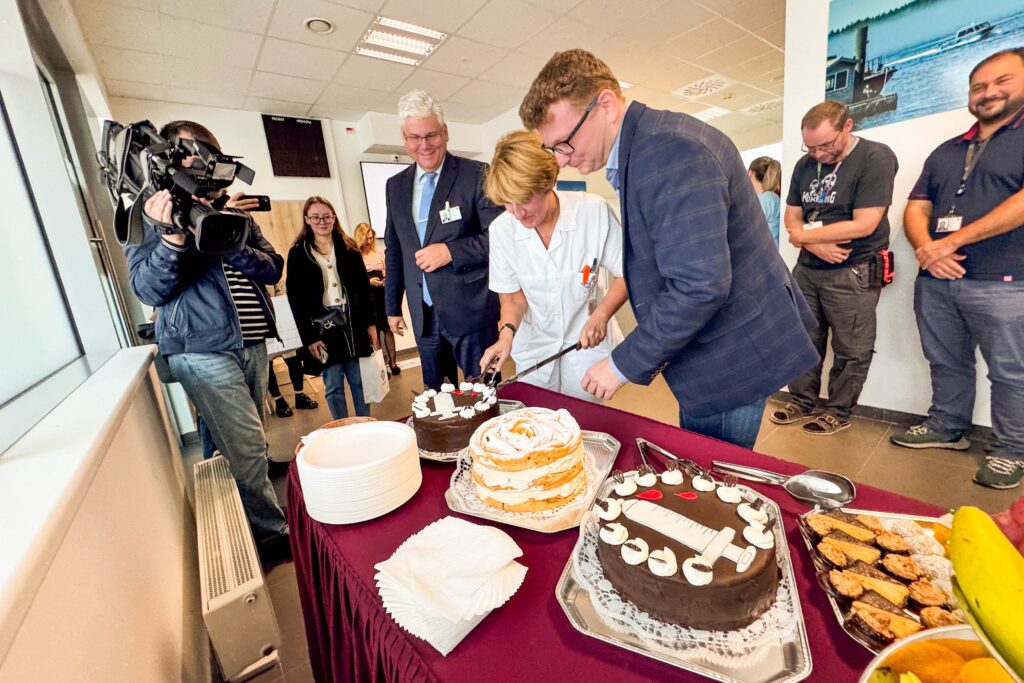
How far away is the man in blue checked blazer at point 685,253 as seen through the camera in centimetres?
93

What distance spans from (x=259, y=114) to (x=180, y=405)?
12.4 ft

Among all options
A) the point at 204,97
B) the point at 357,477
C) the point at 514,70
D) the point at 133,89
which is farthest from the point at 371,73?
the point at 357,477

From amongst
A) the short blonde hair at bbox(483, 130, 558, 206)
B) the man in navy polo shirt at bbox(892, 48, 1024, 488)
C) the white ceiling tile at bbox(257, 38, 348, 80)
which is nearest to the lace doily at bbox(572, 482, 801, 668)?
→ the short blonde hair at bbox(483, 130, 558, 206)

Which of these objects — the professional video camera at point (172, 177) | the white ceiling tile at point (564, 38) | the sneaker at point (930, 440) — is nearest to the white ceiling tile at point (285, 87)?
the white ceiling tile at point (564, 38)

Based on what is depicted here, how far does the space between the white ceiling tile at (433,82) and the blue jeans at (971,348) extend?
4.62m

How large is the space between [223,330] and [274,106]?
460 centimetres

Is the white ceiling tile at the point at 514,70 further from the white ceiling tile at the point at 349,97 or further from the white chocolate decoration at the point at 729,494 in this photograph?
the white chocolate decoration at the point at 729,494

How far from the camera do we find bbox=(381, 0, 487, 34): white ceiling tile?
332 cm

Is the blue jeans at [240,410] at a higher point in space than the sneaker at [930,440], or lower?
higher

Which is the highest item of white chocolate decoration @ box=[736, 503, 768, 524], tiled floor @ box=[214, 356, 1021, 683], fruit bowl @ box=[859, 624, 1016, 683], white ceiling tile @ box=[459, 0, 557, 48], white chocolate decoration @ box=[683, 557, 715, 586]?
white ceiling tile @ box=[459, 0, 557, 48]

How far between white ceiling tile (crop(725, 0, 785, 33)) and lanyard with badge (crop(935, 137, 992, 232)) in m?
2.52

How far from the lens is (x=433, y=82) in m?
4.83

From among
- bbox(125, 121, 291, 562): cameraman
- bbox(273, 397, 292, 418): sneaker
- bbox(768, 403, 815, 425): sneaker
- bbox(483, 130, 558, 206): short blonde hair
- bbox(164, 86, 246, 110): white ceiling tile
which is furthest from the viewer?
bbox(164, 86, 246, 110): white ceiling tile

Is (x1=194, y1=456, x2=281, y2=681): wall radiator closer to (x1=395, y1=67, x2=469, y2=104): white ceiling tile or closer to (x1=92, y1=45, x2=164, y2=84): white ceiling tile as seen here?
(x1=92, y1=45, x2=164, y2=84): white ceiling tile
